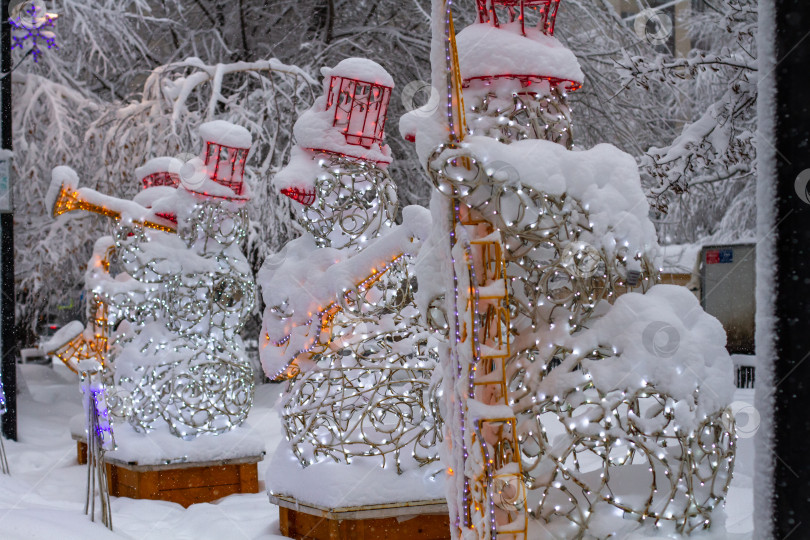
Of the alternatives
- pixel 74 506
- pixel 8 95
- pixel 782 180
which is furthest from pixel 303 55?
pixel 782 180

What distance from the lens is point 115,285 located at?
698cm

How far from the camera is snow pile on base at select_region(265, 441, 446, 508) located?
180 inches

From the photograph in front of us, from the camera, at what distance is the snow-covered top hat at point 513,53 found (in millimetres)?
3160

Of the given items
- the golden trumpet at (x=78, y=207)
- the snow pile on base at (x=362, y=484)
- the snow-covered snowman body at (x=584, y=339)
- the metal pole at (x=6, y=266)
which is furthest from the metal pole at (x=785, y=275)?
the metal pole at (x=6, y=266)

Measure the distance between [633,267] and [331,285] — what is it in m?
2.09

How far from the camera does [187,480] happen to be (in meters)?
6.54

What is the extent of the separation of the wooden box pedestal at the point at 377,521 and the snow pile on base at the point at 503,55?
7.93 ft

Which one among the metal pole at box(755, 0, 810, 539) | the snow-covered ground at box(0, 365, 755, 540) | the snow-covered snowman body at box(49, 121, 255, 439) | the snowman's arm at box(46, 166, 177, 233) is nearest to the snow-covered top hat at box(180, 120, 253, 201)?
the snow-covered snowman body at box(49, 121, 255, 439)

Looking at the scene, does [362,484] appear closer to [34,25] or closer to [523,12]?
[523,12]

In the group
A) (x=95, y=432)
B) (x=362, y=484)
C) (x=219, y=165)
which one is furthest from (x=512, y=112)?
(x=219, y=165)

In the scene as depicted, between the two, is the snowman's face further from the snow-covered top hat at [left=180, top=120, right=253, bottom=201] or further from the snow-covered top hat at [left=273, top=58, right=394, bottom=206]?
the snow-covered top hat at [left=180, top=120, right=253, bottom=201]

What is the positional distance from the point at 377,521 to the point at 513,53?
265 centimetres

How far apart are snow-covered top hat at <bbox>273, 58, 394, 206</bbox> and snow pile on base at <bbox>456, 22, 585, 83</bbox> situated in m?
1.96

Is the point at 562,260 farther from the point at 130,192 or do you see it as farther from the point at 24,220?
the point at 24,220
